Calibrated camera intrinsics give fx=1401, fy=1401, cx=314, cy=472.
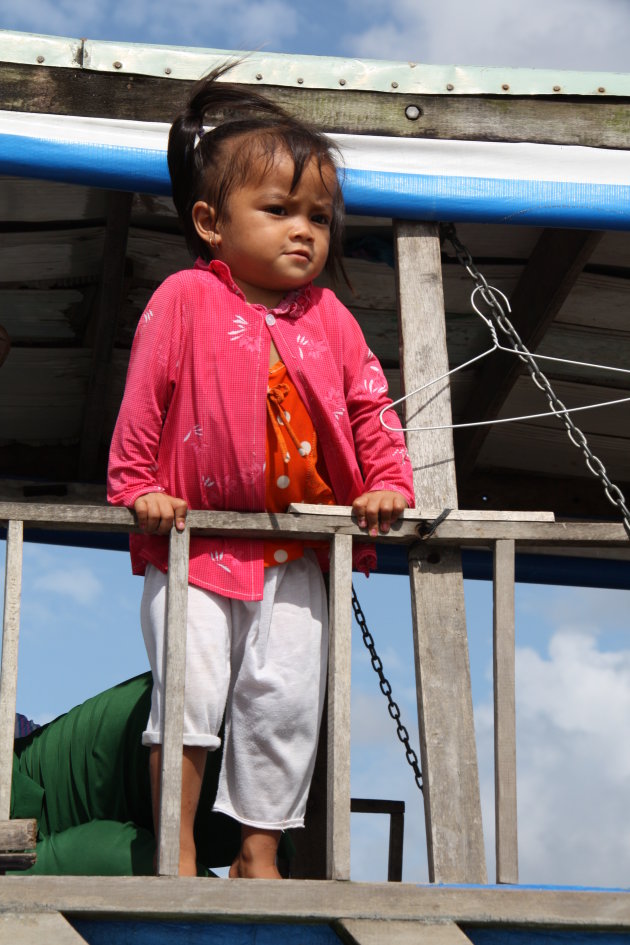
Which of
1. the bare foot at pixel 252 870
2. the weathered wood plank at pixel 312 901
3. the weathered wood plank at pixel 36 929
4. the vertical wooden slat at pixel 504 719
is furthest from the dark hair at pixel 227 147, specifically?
the weathered wood plank at pixel 36 929

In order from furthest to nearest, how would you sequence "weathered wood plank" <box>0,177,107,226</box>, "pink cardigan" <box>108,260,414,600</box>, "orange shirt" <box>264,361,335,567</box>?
"weathered wood plank" <box>0,177,107,226</box>, "orange shirt" <box>264,361,335,567</box>, "pink cardigan" <box>108,260,414,600</box>

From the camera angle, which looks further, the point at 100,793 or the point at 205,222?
the point at 100,793

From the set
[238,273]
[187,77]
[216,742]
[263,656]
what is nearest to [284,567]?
[263,656]

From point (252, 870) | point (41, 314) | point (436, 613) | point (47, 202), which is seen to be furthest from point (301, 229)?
point (41, 314)

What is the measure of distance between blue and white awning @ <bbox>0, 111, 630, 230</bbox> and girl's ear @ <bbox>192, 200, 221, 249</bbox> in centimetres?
21

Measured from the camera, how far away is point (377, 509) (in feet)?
12.0

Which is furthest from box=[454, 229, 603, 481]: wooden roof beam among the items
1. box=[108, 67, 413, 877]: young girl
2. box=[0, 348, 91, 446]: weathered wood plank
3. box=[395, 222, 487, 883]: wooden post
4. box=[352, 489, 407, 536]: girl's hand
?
box=[0, 348, 91, 446]: weathered wood plank

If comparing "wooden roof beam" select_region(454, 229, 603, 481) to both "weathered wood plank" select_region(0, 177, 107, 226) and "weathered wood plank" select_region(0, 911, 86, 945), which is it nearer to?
"weathered wood plank" select_region(0, 177, 107, 226)

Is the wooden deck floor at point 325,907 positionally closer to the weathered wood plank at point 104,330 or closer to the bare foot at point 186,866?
the bare foot at point 186,866

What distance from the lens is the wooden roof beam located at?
5.07 m

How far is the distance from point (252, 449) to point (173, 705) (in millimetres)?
752

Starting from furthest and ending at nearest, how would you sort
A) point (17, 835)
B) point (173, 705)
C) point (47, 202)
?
point (47, 202) → point (173, 705) → point (17, 835)

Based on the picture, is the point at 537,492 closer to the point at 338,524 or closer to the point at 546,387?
the point at 546,387

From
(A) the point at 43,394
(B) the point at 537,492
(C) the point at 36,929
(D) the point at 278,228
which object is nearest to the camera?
(C) the point at 36,929
